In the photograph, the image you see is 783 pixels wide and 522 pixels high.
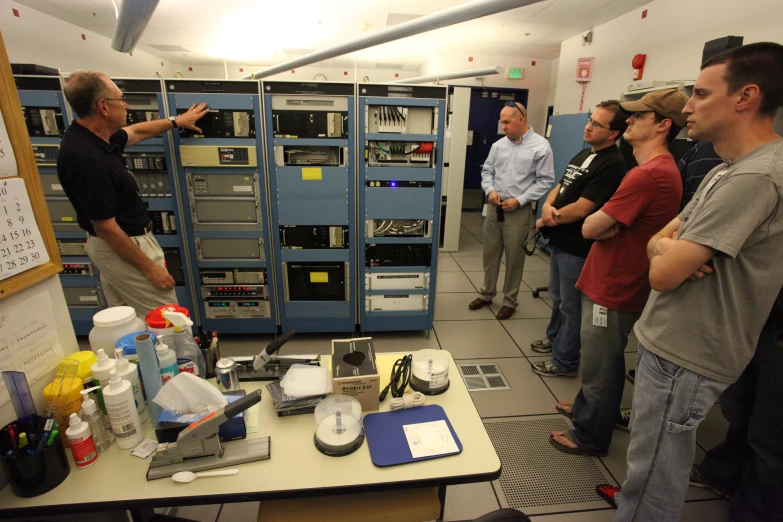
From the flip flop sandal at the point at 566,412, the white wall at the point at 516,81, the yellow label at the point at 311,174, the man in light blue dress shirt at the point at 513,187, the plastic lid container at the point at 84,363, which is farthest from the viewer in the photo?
the white wall at the point at 516,81

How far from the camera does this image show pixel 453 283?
402 cm

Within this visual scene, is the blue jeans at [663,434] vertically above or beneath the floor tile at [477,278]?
above

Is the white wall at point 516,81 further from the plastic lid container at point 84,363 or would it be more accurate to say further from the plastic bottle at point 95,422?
the plastic bottle at point 95,422

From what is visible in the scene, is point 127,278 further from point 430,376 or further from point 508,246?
point 508,246

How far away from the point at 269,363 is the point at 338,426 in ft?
1.34

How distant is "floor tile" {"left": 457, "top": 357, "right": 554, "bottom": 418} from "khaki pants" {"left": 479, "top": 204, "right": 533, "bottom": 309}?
2.73ft

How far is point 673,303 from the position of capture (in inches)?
46.2

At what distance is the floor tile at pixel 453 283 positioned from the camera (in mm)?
3876

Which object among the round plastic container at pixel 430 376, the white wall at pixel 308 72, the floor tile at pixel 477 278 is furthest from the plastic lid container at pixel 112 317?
the white wall at pixel 308 72

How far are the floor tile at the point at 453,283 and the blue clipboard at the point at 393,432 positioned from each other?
2632mm

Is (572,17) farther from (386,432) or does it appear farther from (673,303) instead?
(386,432)

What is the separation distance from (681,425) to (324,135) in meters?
2.35

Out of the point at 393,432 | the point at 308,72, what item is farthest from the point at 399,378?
the point at 308,72

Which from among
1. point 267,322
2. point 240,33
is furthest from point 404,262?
point 240,33
